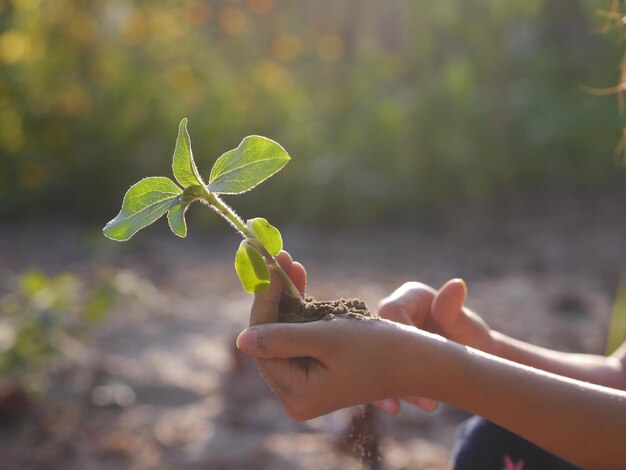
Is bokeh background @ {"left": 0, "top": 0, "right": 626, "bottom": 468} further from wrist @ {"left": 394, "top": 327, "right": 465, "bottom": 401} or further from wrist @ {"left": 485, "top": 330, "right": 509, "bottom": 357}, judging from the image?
wrist @ {"left": 394, "top": 327, "right": 465, "bottom": 401}

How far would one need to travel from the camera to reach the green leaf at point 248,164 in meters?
0.94

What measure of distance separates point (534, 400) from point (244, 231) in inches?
17.0

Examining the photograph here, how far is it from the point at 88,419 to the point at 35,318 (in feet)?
1.20

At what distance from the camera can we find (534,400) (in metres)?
1.01

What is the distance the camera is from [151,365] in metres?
2.77

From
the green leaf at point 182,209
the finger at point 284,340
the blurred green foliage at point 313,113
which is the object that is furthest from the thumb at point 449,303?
the blurred green foliage at point 313,113

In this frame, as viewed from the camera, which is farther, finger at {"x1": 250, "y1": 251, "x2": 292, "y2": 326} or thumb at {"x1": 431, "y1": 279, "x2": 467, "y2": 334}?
thumb at {"x1": 431, "y1": 279, "x2": 467, "y2": 334}

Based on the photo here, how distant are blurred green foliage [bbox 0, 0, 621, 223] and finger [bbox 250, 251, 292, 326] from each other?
11.3ft

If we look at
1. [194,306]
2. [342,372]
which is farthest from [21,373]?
[342,372]

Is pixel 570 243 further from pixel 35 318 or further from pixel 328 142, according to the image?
pixel 35 318

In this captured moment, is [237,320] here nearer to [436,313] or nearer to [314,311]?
[436,313]

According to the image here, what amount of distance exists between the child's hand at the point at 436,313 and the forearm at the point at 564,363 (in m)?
0.04

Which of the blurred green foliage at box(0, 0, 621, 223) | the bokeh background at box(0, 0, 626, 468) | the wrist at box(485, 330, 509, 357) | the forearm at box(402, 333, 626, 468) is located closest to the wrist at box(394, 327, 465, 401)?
the forearm at box(402, 333, 626, 468)

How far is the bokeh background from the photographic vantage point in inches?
137
